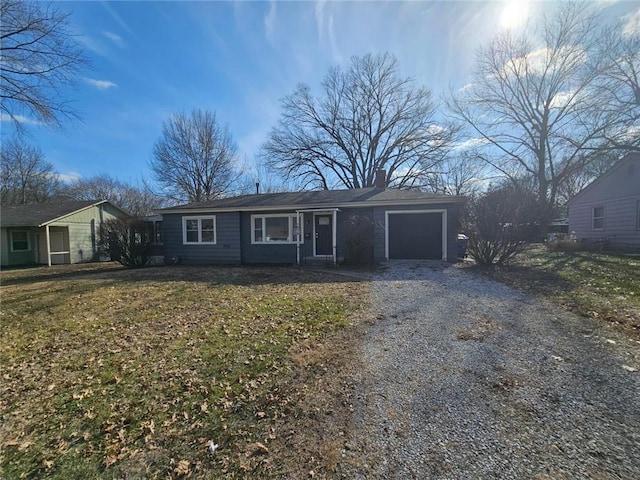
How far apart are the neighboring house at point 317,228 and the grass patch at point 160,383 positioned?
601 cm

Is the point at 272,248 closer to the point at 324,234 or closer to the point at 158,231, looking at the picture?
the point at 324,234

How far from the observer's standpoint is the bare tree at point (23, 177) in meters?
29.9

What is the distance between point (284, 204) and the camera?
1339cm

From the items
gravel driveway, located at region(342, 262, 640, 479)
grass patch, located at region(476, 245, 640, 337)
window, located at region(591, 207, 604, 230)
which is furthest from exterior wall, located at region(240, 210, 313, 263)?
window, located at region(591, 207, 604, 230)

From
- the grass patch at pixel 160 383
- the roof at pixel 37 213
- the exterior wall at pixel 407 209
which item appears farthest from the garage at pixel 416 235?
the roof at pixel 37 213

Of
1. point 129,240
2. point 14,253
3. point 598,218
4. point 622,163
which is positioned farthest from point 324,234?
point 14,253

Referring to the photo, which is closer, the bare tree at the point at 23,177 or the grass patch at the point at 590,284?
the grass patch at the point at 590,284

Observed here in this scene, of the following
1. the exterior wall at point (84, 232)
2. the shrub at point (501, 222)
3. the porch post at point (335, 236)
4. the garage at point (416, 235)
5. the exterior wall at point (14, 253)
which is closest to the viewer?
the shrub at point (501, 222)

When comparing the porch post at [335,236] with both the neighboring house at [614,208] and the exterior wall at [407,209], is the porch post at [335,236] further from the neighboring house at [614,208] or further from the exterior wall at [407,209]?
the neighboring house at [614,208]

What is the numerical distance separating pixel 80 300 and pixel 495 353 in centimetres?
866

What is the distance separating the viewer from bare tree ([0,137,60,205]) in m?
29.9

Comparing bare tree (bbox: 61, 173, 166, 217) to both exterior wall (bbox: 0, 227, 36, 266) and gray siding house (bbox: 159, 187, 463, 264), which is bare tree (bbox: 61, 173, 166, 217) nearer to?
exterior wall (bbox: 0, 227, 36, 266)

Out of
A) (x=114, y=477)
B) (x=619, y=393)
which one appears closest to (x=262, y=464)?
(x=114, y=477)

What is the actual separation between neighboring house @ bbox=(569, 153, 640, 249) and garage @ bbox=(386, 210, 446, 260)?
10.8 metres
